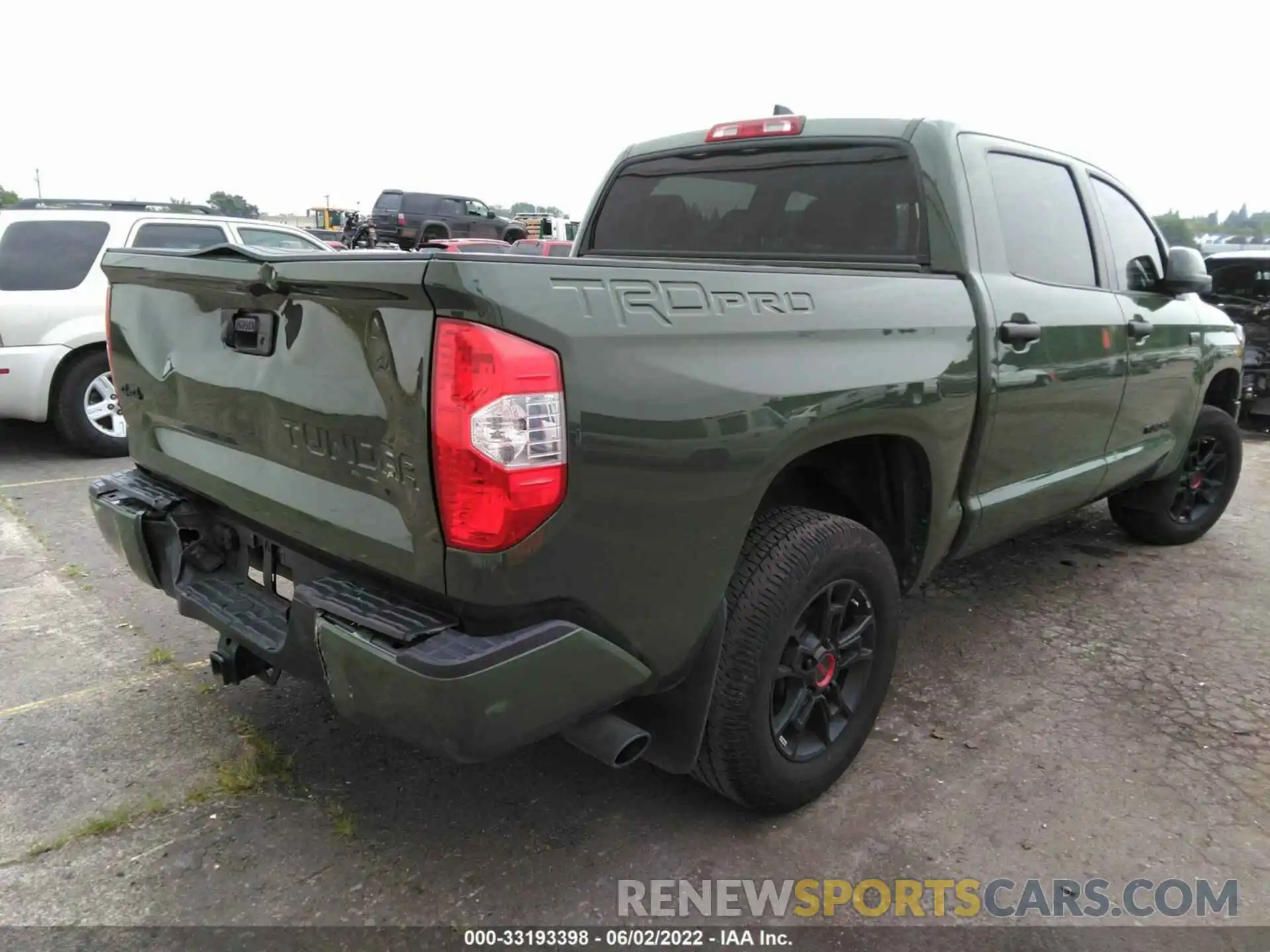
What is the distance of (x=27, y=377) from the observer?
648cm

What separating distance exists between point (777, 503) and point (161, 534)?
1.79 metres

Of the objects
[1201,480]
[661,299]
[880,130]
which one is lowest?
[1201,480]

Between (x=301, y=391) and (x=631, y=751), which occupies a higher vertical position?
(x=301, y=391)

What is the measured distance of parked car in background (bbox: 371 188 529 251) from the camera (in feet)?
88.3

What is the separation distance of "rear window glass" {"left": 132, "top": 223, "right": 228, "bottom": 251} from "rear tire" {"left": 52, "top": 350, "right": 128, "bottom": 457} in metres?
1.06

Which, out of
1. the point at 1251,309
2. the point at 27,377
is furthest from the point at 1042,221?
the point at 1251,309

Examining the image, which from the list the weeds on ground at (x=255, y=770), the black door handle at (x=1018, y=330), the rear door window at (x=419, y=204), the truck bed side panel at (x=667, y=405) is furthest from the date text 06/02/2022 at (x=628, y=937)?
the rear door window at (x=419, y=204)

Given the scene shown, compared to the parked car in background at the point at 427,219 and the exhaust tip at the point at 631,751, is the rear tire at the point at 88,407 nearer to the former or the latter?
the exhaust tip at the point at 631,751

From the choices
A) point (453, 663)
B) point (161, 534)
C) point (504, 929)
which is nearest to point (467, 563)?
point (453, 663)

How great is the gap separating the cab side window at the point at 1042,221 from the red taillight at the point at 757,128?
71cm

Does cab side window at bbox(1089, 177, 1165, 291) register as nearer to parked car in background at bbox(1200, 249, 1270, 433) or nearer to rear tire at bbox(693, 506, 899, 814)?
rear tire at bbox(693, 506, 899, 814)

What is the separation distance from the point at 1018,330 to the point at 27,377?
21.1ft

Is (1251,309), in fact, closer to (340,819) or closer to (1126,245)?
Result: (1126,245)

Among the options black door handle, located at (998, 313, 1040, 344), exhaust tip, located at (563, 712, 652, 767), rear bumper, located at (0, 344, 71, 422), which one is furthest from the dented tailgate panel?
rear bumper, located at (0, 344, 71, 422)
